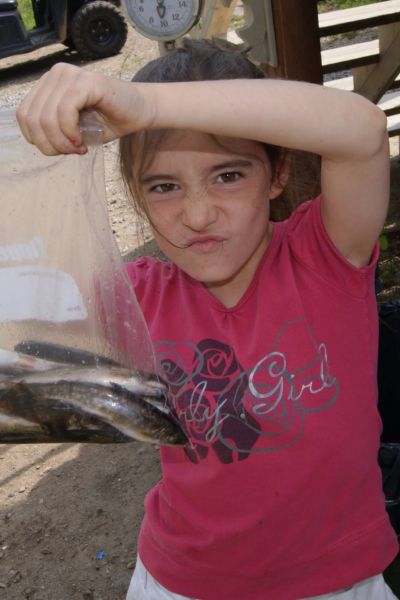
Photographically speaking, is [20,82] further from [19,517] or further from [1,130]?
[1,130]

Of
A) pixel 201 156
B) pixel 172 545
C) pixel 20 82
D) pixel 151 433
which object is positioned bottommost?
pixel 20 82

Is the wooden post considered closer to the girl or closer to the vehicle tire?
the girl

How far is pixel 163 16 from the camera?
311 cm

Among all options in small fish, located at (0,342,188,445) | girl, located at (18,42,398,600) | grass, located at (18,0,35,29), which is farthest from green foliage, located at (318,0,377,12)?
small fish, located at (0,342,188,445)

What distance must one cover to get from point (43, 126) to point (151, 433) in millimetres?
464

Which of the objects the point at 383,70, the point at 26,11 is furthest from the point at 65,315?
the point at 26,11

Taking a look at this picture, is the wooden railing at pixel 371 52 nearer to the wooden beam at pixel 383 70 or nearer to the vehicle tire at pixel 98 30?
the wooden beam at pixel 383 70

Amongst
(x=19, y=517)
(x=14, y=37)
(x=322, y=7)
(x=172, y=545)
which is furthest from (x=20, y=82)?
(x=172, y=545)

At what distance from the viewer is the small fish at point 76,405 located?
121 cm

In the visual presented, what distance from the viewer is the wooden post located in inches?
112

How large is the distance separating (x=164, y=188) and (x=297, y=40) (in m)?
1.66

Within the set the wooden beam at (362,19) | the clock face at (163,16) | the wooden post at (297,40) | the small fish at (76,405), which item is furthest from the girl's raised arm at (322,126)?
the wooden beam at (362,19)

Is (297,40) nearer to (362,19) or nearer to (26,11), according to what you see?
(362,19)

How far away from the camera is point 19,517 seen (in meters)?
3.14
